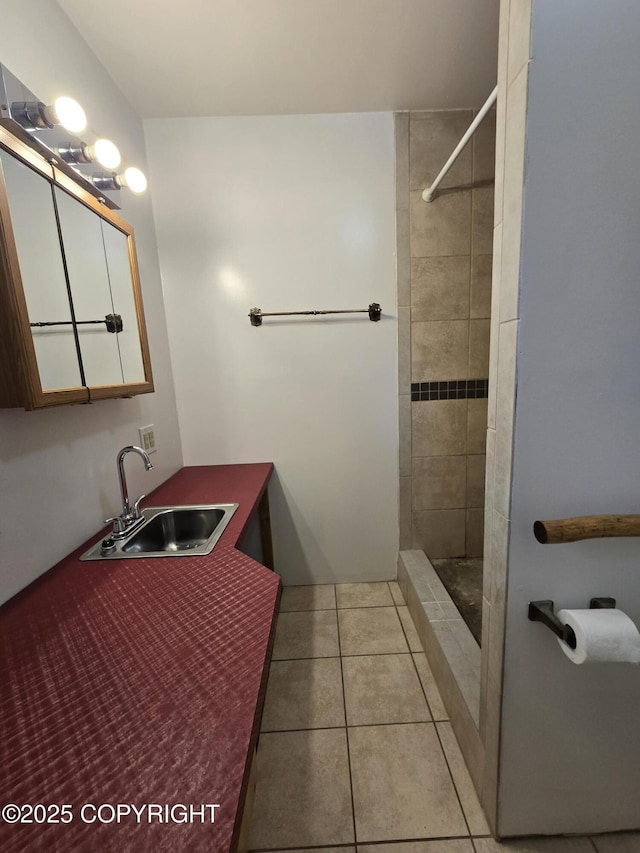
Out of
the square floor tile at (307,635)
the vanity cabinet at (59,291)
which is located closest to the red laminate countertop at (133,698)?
the vanity cabinet at (59,291)

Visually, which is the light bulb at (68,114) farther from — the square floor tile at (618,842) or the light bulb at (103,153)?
the square floor tile at (618,842)

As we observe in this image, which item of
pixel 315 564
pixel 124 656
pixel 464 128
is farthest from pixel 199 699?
pixel 464 128

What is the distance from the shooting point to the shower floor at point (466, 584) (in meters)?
1.55

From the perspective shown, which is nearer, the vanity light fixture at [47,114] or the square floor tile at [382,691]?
the vanity light fixture at [47,114]

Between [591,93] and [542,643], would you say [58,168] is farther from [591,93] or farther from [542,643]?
[542,643]

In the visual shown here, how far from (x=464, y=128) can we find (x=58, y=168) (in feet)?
5.98

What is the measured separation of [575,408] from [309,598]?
5.57 ft

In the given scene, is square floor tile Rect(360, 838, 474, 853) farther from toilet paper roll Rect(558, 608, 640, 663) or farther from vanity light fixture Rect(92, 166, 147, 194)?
vanity light fixture Rect(92, 166, 147, 194)

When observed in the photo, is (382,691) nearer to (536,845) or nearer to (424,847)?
(424,847)

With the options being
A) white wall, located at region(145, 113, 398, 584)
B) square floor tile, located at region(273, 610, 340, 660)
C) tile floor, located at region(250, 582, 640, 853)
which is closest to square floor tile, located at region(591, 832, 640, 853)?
tile floor, located at region(250, 582, 640, 853)

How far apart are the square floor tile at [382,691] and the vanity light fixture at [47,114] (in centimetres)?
208

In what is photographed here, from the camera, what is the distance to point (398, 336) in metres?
1.81

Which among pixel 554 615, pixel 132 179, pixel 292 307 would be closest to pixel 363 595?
pixel 554 615

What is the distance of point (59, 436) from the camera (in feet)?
3.25
